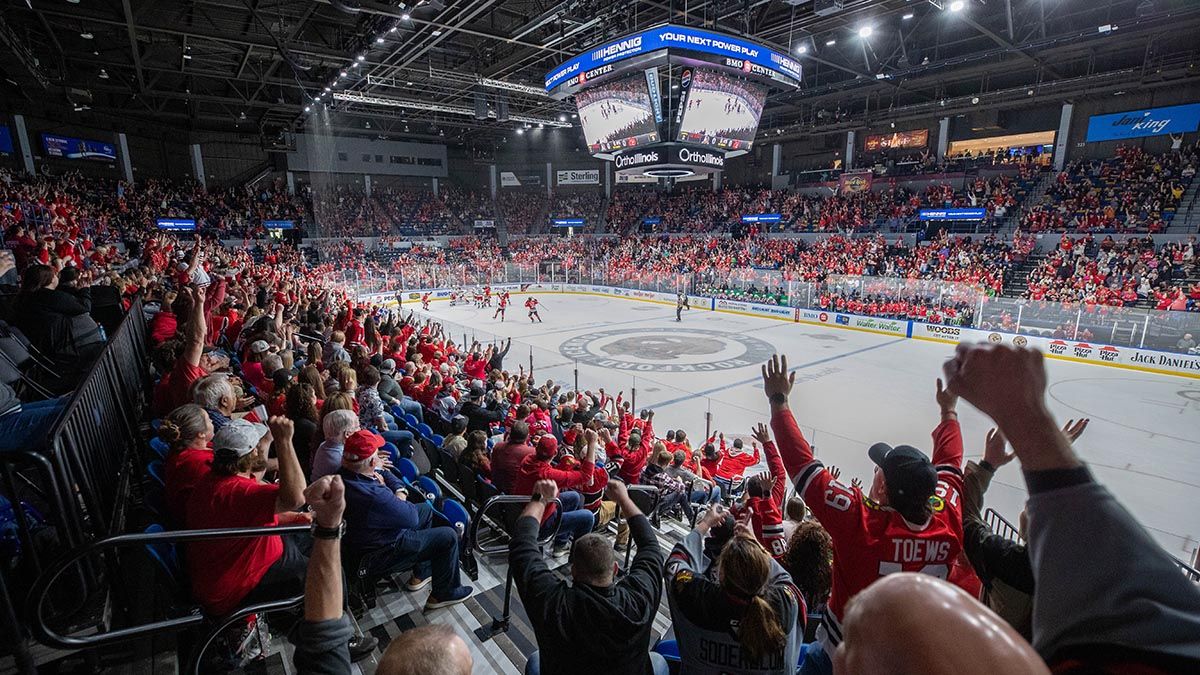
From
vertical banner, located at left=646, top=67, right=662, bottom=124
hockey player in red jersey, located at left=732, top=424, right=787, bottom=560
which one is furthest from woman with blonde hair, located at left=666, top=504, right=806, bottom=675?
vertical banner, located at left=646, top=67, right=662, bottom=124

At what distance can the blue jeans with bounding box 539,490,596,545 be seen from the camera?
423 cm

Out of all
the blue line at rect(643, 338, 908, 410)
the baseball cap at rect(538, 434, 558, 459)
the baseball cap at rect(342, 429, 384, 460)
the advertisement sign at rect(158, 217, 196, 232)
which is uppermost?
the advertisement sign at rect(158, 217, 196, 232)

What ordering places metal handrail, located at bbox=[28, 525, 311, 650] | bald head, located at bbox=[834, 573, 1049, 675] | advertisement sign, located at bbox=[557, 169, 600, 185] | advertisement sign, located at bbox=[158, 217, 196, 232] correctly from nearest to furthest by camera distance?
bald head, located at bbox=[834, 573, 1049, 675] < metal handrail, located at bbox=[28, 525, 311, 650] < advertisement sign, located at bbox=[158, 217, 196, 232] < advertisement sign, located at bbox=[557, 169, 600, 185]

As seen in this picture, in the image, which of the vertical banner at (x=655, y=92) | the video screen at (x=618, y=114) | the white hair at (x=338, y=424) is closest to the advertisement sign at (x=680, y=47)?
the vertical banner at (x=655, y=92)

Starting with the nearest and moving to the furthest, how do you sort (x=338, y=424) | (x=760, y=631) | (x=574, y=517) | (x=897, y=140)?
(x=760, y=631)
(x=338, y=424)
(x=574, y=517)
(x=897, y=140)

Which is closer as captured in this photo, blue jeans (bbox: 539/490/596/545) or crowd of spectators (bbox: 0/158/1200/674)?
crowd of spectators (bbox: 0/158/1200/674)

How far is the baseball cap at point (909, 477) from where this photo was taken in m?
2.35

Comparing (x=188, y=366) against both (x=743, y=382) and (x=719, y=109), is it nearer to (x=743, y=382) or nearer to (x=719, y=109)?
(x=743, y=382)

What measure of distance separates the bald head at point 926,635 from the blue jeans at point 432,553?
302 centimetres

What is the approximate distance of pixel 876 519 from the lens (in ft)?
7.99

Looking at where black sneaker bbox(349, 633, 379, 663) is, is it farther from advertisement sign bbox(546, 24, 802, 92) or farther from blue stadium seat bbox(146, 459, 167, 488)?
advertisement sign bbox(546, 24, 802, 92)

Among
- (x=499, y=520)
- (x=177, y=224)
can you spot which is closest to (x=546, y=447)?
(x=499, y=520)

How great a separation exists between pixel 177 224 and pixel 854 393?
34541 mm

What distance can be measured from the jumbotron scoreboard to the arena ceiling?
1.69 meters
